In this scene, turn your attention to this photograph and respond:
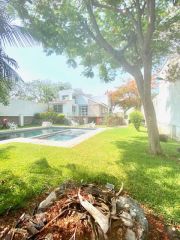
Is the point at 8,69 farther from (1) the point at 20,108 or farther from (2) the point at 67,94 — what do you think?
A: (2) the point at 67,94

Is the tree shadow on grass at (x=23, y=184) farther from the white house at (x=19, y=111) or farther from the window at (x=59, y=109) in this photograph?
the window at (x=59, y=109)

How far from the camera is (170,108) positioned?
51.4 ft

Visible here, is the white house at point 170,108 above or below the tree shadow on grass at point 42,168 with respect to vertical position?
above

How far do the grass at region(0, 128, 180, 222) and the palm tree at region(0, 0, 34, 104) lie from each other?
3109 mm

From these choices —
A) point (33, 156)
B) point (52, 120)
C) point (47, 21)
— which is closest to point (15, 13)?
point (47, 21)

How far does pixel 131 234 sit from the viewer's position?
3.25 meters

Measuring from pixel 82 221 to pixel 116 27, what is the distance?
36.7 ft

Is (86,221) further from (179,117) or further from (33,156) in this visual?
(179,117)

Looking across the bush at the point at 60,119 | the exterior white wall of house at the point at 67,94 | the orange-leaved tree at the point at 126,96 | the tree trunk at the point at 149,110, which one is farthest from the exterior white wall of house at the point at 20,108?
the tree trunk at the point at 149,110

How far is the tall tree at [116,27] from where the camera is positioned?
9.59m

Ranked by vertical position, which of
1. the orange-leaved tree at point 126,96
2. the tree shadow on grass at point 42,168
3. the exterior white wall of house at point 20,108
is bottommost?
the tree shadow on grass at point 42,168

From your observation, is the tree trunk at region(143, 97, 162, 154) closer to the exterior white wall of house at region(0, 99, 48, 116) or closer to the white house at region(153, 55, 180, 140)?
the white house at region(153, 55, 180, 140)

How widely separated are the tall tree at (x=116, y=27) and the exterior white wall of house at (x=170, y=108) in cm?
425

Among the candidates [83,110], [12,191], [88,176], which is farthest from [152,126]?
[83,110]
